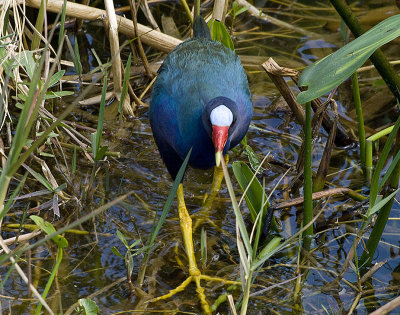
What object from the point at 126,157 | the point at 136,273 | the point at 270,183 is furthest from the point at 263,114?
the point at 136,273

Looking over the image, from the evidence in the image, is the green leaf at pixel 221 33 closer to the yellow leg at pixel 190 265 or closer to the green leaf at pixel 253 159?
the green leaf at pixel 253 159

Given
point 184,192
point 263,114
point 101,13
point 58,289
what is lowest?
point 58,289

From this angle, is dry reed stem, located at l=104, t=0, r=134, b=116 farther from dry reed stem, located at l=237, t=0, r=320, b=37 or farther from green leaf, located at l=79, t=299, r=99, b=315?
green leaf, located at l=79, t=299, r=99, b=315

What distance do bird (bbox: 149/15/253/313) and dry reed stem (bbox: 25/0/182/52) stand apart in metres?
0.61

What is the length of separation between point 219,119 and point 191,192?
772 millimetres

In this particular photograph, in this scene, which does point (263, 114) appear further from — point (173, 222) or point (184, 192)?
point (173, 222)

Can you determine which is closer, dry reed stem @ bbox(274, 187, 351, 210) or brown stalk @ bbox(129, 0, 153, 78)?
dry reed stem @ bbox(274, 187, 351, 210)

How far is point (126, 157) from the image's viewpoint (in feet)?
9.93

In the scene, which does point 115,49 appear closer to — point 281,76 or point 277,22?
point 281,76

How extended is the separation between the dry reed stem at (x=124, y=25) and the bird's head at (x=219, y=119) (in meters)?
1.15

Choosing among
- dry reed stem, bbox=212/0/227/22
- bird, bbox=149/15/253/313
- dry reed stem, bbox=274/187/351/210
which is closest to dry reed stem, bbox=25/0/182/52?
dry reed stem, bbox=212/0/227/22

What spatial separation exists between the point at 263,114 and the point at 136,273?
1.42 m

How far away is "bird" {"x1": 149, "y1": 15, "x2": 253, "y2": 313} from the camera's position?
2.25 m

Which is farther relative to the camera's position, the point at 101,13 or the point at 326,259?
the point at 101,13
